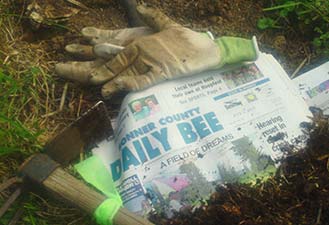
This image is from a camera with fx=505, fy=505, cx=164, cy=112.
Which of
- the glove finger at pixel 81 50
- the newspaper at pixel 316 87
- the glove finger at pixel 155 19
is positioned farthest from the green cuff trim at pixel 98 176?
the newspaper at pixel 316 87

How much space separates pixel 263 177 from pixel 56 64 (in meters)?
0.84

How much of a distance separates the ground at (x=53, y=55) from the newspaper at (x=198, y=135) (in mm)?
161

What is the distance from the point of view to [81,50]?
1.85 metres

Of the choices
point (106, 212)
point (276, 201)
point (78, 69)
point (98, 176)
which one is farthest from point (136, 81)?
point (276, 201)

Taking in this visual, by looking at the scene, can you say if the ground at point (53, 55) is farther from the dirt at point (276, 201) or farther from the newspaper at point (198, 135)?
the dirt at point (276, 201)

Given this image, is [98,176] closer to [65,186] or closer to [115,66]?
[65,186]

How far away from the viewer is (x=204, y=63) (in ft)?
5.67

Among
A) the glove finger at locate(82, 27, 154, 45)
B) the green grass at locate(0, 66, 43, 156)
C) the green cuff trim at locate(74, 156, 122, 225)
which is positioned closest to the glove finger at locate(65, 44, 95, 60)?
the glove finger at locate(82, 27, 154, 45)

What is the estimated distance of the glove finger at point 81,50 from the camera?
72.9 inches

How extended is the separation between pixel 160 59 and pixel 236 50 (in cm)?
27

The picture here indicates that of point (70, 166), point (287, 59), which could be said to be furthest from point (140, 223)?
point (287, 59)

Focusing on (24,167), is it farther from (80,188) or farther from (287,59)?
(287,59)

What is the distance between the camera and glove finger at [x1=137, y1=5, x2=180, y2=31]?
5.95ft

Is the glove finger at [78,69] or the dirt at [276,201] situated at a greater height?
the glove finger at [78,69]
